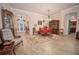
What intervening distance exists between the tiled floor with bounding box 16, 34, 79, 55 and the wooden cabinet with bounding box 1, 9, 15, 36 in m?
0.31

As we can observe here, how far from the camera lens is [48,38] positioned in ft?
8.34

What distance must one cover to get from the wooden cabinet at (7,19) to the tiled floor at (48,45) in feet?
1.02

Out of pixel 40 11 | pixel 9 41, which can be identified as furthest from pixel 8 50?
pixel 40 11

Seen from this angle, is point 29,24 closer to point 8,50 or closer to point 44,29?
point 44,29

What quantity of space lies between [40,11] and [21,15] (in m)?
0.34

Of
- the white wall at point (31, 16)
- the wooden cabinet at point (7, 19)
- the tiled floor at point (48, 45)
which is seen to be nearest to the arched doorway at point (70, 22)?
the tiled floor at point (48, 45)

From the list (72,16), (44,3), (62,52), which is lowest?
(62,52)

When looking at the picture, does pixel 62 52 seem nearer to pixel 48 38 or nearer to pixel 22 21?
pixel 48 38

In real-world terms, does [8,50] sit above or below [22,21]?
below

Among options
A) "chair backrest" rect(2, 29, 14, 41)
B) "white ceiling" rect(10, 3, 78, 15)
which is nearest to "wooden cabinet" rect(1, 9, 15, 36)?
"chair backrest" rect(2, 29, 14, 41)

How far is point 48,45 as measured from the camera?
101 inches

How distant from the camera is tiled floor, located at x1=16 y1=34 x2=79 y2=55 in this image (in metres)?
2.53

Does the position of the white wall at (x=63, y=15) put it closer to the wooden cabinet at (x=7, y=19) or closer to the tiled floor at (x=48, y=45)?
the tiled floor at (x=48, y=45)

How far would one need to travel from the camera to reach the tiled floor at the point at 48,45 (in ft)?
8.29
